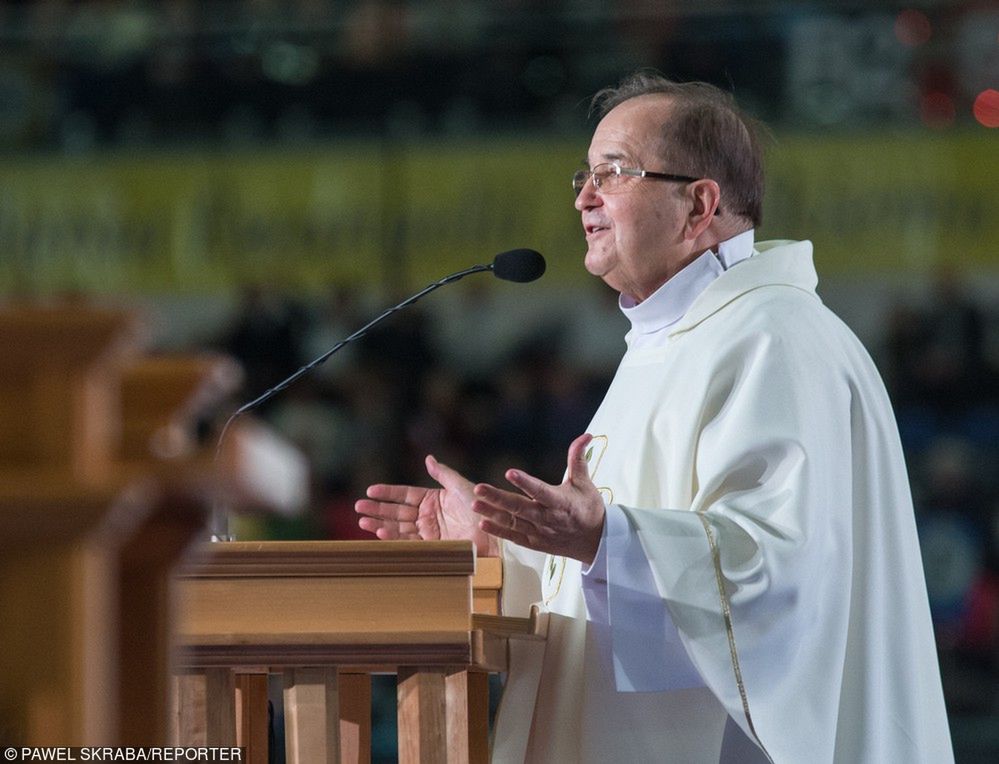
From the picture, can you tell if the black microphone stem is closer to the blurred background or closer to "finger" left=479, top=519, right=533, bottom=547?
"finger" left=479, top=519, right=533, bottom=547

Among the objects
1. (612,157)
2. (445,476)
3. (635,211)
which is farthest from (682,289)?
(445,476)

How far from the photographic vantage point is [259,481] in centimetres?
140

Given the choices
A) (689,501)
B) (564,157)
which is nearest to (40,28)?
(564,157)

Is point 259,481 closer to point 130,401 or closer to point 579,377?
point 130,401

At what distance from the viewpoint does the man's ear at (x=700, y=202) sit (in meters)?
3.40

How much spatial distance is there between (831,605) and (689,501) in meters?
0.33

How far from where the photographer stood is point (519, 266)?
3219 mm

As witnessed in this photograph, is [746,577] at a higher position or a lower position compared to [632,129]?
lower

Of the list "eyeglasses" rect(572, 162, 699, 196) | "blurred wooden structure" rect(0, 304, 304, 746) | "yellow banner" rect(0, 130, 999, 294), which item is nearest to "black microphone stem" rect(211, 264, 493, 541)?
"eyeglasses" rect(572, 162, 699, 196)

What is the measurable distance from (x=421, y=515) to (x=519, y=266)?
52cm

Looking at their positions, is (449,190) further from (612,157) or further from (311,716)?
(311,716)

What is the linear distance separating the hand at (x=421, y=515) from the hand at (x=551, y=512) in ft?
→ 1.75

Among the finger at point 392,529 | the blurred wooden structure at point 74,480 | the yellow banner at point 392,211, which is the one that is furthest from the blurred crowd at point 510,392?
the blurred wooden structure at point 74,480

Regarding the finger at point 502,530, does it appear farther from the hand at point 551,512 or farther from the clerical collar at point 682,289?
the clerical collar at point 682,289
